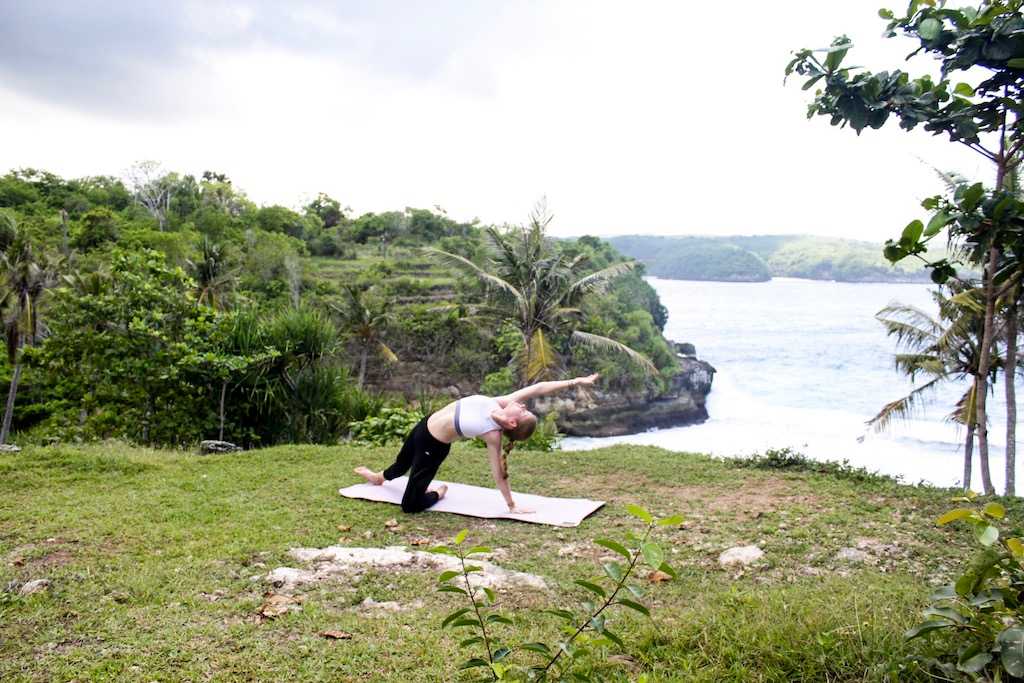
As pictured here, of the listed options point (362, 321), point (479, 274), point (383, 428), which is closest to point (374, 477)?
point (383, 428)

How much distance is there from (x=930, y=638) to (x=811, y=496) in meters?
4.20

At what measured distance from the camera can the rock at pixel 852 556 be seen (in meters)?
4.62

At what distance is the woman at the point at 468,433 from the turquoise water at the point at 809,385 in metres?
3.86

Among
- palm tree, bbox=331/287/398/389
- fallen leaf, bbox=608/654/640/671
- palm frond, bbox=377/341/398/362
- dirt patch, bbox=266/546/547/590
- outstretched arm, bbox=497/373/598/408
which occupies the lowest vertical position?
palm frond, bbox=377/341/398/362

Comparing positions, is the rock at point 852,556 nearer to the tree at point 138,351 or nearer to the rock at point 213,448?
the rock at point 213,448

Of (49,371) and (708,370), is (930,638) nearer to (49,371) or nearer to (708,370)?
(49,371)

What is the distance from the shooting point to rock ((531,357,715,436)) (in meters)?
39.3

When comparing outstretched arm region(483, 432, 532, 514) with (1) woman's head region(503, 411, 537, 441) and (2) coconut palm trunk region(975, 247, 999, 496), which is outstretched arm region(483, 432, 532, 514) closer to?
(1) woman's head region(503, 411, 537, 441)

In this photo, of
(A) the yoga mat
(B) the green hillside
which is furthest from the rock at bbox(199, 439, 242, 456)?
(B) the green hillside

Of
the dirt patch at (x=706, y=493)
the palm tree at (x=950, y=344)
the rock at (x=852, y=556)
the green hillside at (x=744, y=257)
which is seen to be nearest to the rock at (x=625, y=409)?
the palm tree at (x=950, y=344)

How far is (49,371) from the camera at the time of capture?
1093 centimetres

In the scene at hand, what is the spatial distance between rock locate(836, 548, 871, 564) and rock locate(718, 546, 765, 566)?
1.64 feet

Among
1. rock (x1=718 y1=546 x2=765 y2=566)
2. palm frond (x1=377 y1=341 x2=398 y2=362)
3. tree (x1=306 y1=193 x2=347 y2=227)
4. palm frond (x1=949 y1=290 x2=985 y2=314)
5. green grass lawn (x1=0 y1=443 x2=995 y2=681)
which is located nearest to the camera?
green grass lawn (x1=0 y1=443 x2=995 y2=681)

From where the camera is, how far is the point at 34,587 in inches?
143
